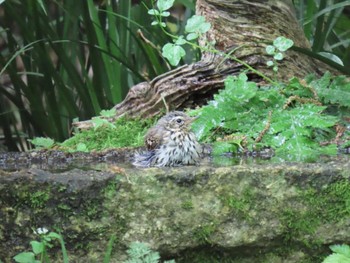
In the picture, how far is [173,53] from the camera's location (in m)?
4.27

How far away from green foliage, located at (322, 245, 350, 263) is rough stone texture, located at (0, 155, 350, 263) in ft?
0.19

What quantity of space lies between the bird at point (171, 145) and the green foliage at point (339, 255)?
4.12 feet

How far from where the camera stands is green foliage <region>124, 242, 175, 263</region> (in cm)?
278

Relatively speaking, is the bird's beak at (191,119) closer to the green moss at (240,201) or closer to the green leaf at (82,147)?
the green leaf at (82,147)

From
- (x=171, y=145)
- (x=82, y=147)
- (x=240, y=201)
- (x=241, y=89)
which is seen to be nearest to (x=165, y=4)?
(x=241, y=89)

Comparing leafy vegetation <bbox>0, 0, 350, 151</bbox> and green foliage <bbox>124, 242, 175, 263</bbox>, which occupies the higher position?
green foliage <bbox>124, 242, 175, 263</bbox>

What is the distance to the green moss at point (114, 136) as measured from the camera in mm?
4941

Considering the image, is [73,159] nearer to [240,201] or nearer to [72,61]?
[240,201]

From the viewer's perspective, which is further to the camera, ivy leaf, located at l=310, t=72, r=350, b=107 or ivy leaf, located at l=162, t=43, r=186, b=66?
ivy leaf, located at l=310, t=72, r=350, b=107

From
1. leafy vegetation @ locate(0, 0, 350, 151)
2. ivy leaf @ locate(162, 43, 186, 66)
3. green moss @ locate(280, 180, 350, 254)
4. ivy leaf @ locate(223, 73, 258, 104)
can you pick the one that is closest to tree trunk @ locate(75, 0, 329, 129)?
leafy vegetation @ locate(0, 0, 350, 151)

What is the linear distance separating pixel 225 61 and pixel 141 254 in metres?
2.62

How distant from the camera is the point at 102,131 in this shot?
5.11m

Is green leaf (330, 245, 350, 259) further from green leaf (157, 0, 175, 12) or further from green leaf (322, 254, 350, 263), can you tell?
green leaf (157, 0, 175, 12)

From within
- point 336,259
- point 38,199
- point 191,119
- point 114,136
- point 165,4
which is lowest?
point 114,136
